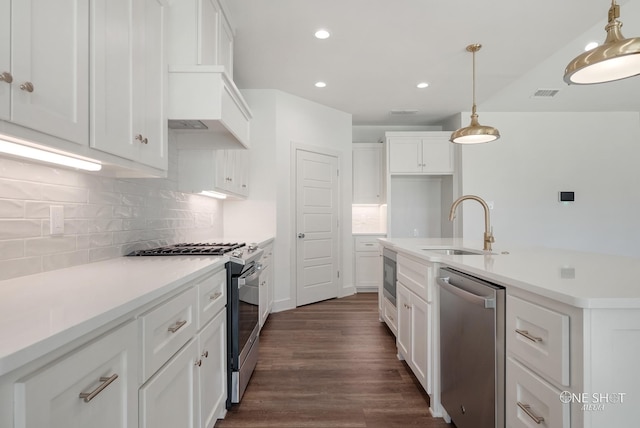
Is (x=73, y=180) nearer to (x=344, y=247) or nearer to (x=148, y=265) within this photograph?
(x=148, y=265)

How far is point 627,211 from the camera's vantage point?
4938 millimetres

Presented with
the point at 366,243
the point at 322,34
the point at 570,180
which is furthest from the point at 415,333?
the point at 570,180

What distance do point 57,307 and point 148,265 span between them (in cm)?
71

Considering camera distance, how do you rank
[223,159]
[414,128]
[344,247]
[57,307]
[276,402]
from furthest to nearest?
1. [414,128]
2. [344,247]
3. [223,159]
4. [276,402]
5. [57,307]

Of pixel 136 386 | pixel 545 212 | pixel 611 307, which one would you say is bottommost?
pixel 136 386

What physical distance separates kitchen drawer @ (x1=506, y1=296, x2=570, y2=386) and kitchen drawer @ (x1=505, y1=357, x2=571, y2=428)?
4 cm

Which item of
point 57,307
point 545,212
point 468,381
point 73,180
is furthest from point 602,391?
point 545,212

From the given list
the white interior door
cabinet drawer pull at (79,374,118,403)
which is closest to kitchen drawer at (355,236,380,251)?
the white interior door

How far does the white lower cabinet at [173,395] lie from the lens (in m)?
0.99

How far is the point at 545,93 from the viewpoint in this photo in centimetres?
427

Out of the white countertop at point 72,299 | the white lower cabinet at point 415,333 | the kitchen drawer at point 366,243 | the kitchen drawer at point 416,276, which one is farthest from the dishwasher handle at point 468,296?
the kitchen drawer at point 366,243

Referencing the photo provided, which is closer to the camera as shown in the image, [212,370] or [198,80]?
[212,370]

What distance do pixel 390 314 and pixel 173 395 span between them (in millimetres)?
2208

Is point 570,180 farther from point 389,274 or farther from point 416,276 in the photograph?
point 416,276
